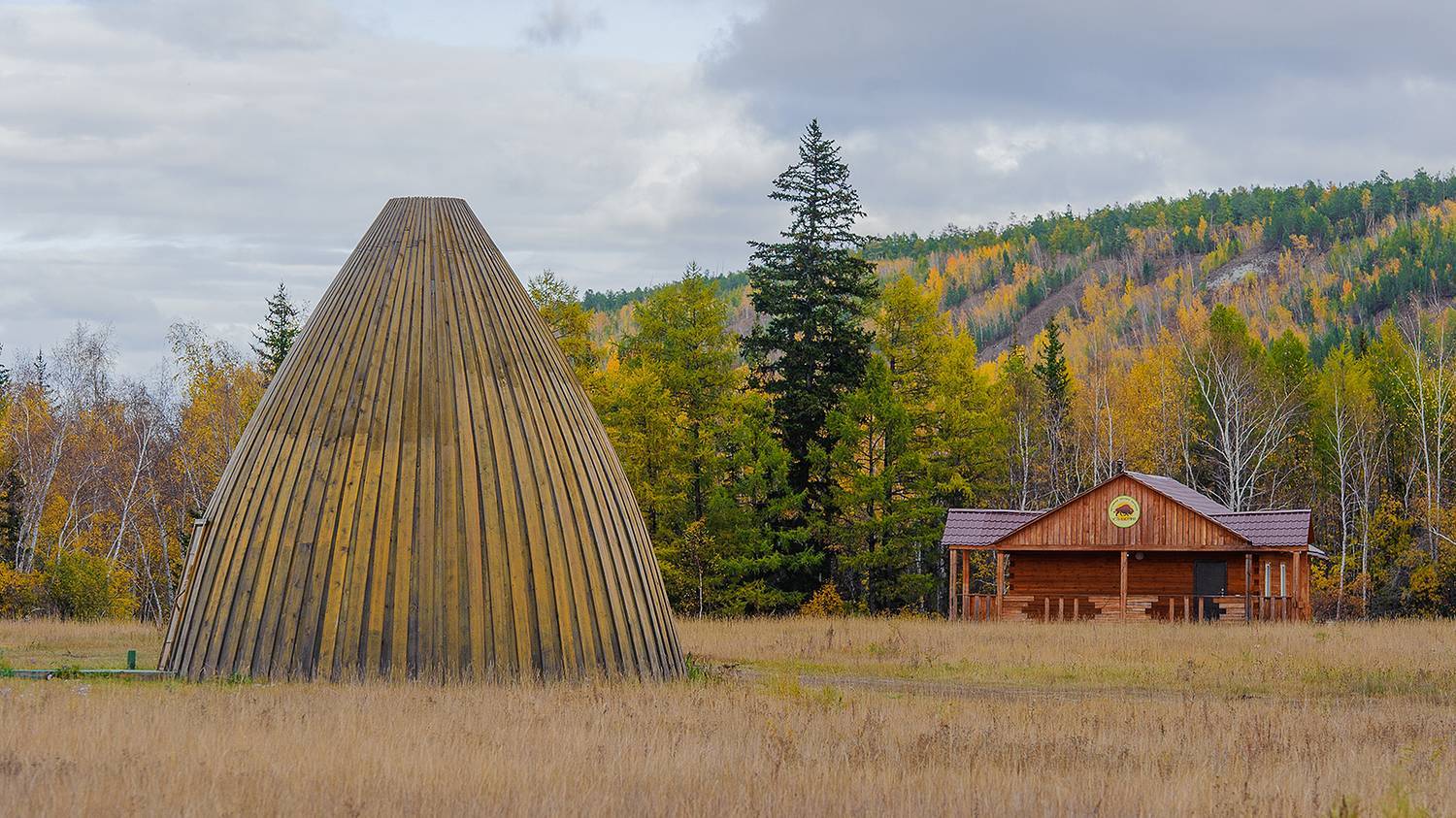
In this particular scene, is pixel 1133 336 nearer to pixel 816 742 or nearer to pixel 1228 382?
pixel 1228 382

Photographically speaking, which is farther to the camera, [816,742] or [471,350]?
[471,350]

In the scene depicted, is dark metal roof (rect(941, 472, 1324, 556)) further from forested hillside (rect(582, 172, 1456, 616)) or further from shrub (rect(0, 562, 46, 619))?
shrub (rect(0, 562, 46, 619))

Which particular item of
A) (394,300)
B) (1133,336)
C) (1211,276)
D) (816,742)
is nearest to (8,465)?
(394,300)

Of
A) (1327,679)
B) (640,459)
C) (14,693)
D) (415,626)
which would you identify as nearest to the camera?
(14,693)

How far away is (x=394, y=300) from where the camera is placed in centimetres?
1608

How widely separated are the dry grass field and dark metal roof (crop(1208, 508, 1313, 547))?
857 inches

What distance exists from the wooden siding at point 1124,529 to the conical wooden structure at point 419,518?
88.4ft

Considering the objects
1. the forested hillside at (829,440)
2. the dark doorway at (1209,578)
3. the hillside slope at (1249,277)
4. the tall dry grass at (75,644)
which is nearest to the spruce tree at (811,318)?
the forested hillside at (829,440)

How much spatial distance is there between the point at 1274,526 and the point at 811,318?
1399cm

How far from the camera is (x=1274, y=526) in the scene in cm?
4016

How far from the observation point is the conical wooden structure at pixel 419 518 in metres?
14.6

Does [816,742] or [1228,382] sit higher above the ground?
[1228,382]

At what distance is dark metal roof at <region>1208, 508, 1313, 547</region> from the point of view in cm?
3931

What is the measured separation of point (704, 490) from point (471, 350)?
27.7m
